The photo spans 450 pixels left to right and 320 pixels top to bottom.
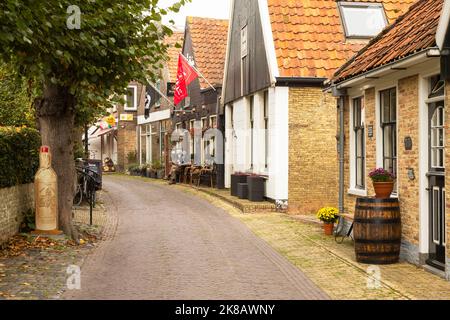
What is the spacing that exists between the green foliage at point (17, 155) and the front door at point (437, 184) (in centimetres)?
727

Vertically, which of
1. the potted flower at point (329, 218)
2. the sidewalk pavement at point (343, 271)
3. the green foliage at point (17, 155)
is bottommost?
the sidewalk pavement at point (343, 271)

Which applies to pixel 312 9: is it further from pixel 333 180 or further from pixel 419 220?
pixel 419 220

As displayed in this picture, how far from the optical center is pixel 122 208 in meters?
19.5

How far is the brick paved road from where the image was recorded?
27.0ft

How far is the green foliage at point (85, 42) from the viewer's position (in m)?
8.38

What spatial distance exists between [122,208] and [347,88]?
8.77 meters

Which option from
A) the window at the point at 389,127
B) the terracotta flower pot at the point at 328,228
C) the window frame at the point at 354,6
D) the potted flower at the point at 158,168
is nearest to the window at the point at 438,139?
the window at the point at 389,127

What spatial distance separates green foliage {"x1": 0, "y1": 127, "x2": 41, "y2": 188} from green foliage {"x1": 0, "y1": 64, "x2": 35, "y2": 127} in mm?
4909

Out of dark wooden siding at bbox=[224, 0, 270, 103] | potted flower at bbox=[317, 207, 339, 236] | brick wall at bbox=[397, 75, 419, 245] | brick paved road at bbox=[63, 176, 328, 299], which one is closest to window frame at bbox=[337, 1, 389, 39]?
dark wooden siding at bbox=[224, 0, 270, 103]

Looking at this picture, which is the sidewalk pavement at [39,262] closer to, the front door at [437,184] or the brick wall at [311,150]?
the front door at [437,184]

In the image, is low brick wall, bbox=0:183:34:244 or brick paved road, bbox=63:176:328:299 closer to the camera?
brick paved road, bbox=63:176:328:299

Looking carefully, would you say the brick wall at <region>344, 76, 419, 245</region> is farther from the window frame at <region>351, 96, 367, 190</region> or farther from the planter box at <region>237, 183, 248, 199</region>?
the planter box at <region>237, 183, 248, 199</region>
